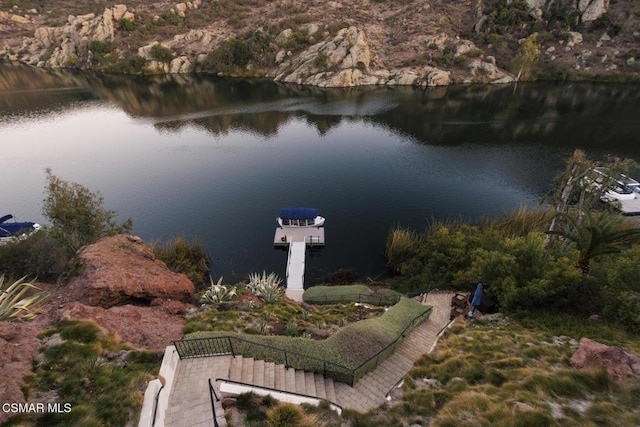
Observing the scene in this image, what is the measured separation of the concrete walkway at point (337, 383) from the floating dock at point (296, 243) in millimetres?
12121

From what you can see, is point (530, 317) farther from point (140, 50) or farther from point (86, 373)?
point (140, 50)

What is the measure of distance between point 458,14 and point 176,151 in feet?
364

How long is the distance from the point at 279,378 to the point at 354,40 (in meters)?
103

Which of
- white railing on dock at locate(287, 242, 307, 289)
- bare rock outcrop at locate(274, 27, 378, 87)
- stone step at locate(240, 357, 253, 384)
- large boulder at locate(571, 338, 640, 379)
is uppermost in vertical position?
bare rock outcrop at locate(274, 27, 378, 87)

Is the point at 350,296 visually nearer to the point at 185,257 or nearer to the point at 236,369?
the point at 236,369

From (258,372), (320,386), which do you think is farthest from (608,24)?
(258,372)

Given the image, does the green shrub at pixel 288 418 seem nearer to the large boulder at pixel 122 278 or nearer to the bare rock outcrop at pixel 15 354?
the bare rock outcrop at pixel 15 354

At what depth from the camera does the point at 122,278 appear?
16.4m

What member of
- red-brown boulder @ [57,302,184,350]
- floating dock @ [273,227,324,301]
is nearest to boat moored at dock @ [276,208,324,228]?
floating dock @ [273,227,324,301]

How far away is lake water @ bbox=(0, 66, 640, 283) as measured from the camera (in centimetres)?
3412

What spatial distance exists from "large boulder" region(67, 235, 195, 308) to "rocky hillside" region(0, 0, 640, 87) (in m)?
82.5

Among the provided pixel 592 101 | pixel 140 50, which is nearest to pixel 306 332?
pixel 592 101

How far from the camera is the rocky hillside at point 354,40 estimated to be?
299ft

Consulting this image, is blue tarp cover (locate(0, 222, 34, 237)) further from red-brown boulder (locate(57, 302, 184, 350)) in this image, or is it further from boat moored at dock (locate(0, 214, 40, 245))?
red-brown boulder (locate(57, 302, 184, 350))
